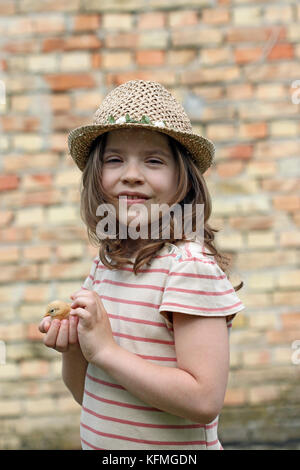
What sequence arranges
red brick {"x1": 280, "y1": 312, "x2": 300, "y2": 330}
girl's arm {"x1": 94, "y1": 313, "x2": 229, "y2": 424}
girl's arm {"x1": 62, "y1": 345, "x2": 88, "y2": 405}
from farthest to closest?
red brick {"x1": 280, "y1": 312, "x2": 300, "y2": 330}
girl's arm {"x1": 62, "y1": 345, "x2": 88, "y2": 405}
girl's arm {"x1": 94, "y1": 313, "x2": 229, "y2": 424}

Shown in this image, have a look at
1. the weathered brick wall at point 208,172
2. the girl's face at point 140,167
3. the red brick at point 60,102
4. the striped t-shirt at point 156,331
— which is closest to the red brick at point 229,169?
the weathered brick wall at point 208,172

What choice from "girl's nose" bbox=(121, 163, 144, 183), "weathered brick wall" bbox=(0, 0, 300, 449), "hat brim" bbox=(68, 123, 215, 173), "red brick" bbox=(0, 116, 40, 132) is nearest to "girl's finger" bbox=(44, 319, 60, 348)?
"girl's nose" bbox=(121, 163, 144, 183)

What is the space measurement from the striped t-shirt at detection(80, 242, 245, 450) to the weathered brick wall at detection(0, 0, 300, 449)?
4.71 feet

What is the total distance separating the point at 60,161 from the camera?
9.51 feet

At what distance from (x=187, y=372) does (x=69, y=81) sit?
6.66 ft

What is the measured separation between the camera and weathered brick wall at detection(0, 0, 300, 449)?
2.82 metres

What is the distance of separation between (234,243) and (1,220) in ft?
4.06

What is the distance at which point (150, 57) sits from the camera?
288cm

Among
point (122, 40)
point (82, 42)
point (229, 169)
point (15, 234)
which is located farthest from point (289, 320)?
point (82, 42)

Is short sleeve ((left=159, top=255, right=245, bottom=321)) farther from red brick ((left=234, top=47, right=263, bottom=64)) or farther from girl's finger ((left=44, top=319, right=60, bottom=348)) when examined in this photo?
red brick ((left=234, top=47, right=263, bottom=64))

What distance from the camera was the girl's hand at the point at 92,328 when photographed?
53.0 inches

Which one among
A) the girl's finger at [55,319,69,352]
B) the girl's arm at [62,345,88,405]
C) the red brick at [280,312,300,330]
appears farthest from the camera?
the red brick at [280,312,300,330]
